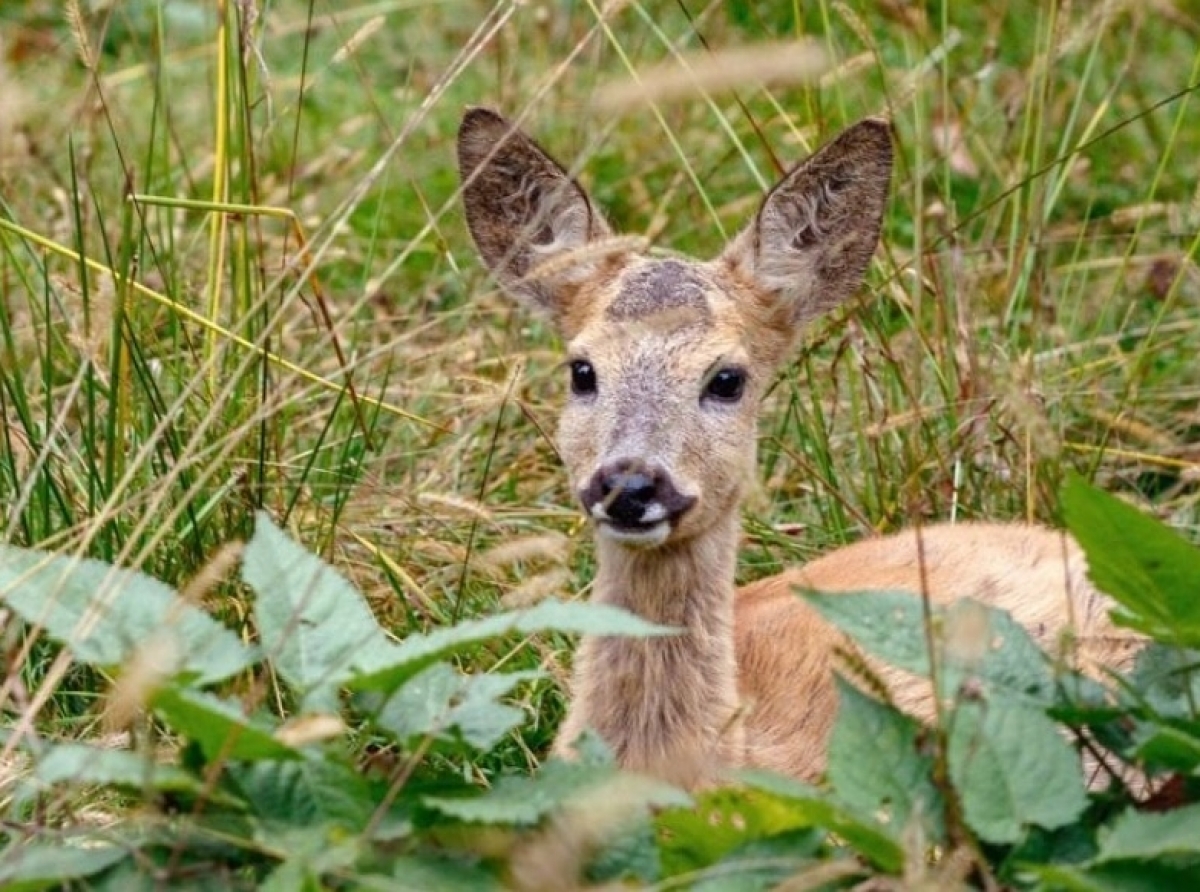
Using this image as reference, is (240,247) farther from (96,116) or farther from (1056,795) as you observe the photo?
(1056,795)

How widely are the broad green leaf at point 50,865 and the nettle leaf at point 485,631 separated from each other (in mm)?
378

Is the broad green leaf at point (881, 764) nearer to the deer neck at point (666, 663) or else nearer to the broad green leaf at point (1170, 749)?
the broad green leaf at point (1170, 749)

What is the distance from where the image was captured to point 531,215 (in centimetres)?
523

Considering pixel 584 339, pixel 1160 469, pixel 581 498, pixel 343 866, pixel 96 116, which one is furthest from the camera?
pixel 96 116

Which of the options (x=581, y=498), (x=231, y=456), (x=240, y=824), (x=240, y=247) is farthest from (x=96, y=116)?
(x=240, y=824)

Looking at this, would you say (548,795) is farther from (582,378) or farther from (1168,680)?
(582,378)

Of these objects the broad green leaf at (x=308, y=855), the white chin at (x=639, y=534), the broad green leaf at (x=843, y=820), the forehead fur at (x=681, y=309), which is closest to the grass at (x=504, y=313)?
the white chin at (x=639, y=534)

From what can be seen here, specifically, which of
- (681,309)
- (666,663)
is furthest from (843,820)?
(681,309)

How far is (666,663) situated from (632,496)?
0.42m

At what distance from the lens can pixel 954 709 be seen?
3.42 metres

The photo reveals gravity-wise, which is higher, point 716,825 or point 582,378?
point 582,378

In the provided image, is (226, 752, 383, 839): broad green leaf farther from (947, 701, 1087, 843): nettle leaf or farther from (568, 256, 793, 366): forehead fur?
(568, 256, 793, 366): forehead fur

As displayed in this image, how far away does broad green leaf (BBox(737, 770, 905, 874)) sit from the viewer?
10.9 feet

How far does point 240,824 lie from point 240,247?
89.8 inches
